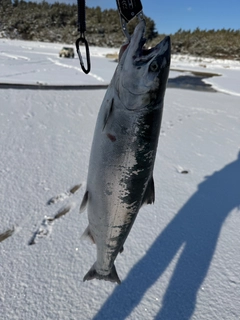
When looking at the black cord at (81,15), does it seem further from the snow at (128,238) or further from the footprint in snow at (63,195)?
the footprint in snow at (63,195)

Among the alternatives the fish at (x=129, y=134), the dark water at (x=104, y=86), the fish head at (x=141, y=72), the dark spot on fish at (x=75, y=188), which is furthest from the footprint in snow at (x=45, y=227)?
the dark water at (x=104, y=86)

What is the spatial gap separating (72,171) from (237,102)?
24.6 feet

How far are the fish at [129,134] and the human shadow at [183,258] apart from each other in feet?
2.25

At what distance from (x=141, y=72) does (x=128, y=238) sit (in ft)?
5.20

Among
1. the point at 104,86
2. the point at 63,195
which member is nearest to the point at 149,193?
the point at 63,195

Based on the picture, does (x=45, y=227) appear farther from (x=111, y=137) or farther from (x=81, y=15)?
(x=81, y=15)

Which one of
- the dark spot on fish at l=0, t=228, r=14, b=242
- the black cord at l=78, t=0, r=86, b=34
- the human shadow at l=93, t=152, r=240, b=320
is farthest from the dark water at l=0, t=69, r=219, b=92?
the black cord at l=78, t=0, r=86, b=34

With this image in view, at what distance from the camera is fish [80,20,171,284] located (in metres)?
1.19

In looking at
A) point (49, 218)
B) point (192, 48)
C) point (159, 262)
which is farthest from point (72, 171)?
point (192, 48)

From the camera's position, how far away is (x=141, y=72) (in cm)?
119

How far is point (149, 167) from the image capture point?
1276mm

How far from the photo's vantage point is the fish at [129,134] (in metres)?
1.19

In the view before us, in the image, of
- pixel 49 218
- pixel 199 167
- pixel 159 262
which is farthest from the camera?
pixel 199 167

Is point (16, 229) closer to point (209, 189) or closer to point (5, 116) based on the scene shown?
point (209, 189)
